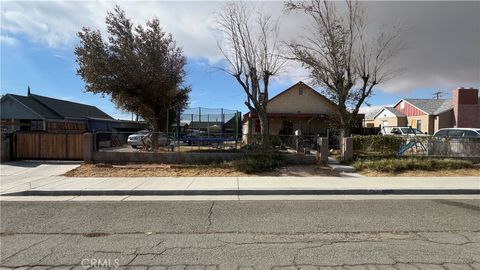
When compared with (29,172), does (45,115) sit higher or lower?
higher

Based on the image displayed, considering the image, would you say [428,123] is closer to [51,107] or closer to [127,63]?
[127,63]

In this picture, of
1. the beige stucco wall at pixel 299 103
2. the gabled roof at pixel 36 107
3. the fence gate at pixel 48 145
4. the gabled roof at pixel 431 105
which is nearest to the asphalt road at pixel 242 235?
→ the fence gate at pixel 48 145

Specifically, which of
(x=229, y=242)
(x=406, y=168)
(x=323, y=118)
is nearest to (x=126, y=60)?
(x=406, y=168)

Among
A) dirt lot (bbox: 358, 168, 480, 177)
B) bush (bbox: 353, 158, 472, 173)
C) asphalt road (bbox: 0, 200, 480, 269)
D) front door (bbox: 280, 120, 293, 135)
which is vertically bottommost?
asphalt road (bbox: 0, 200, 480, 269)

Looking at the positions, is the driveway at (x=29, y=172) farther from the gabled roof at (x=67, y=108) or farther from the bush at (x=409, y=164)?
the gabled roof at (x=67, y=108)

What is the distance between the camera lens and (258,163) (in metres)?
14.2

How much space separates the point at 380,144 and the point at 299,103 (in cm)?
1516

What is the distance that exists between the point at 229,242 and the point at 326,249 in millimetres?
1495

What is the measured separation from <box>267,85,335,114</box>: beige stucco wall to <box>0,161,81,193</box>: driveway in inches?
753

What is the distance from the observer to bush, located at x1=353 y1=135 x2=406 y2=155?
17242 mm

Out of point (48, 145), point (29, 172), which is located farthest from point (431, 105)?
point (29, 172)

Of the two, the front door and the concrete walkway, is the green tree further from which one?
the front door

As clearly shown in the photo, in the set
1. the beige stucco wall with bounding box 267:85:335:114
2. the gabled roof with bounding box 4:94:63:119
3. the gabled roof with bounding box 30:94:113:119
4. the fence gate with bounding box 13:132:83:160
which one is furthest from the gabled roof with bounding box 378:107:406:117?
the fence gate with bounding box 13:132:83:160

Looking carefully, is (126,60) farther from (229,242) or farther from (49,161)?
(229,242)
